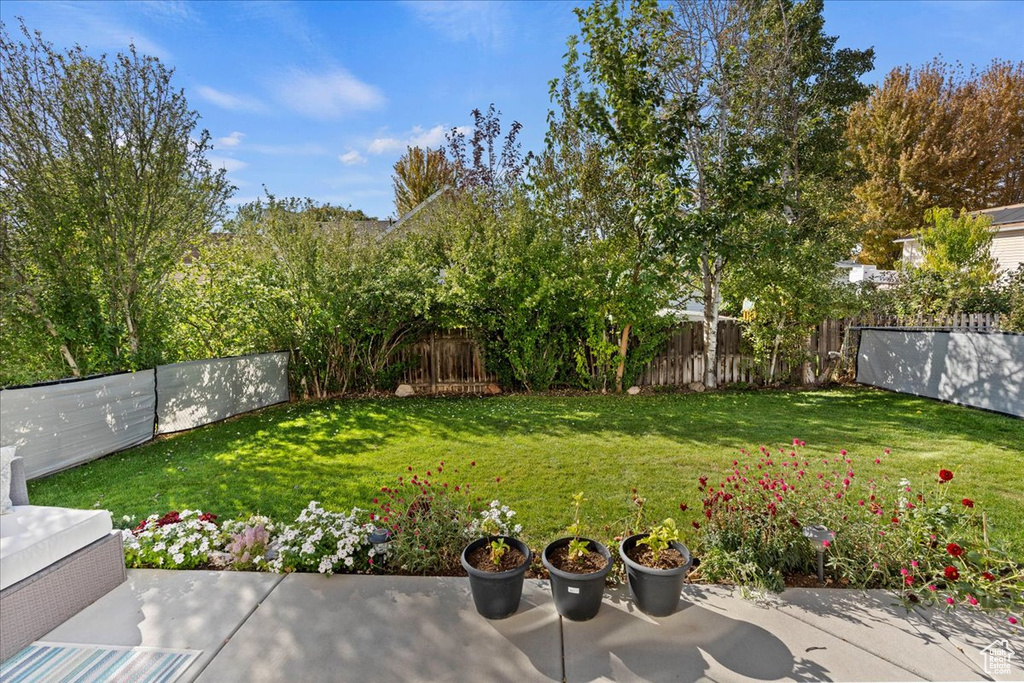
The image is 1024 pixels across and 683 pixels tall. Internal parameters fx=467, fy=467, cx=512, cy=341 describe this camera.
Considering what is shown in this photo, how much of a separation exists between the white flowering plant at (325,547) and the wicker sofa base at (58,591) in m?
0.81

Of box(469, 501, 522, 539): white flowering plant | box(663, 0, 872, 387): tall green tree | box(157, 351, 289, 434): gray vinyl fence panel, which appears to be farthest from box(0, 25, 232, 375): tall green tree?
box(663, 0, 872, 387): tall green tree

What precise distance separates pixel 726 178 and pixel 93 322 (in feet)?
29.3

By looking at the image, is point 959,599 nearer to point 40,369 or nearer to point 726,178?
point 726,178

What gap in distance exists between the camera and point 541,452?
491 cm

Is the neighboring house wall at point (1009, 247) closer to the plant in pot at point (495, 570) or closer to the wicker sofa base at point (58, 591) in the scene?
the plant in pot at point (495, 570)

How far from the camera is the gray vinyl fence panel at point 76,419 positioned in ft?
14.4

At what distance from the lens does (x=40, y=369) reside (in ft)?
18.3

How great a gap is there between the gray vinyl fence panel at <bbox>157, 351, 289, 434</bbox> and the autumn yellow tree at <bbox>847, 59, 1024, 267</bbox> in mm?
20866

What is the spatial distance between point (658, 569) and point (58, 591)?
2.90 m

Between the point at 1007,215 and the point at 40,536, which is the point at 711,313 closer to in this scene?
the point at 40,536

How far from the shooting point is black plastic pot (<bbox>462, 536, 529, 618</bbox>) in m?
2.21

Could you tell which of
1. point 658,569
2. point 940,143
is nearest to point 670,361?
point 658,569

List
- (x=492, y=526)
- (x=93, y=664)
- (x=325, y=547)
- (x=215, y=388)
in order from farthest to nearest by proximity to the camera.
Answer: (x=215, y=388) → (x=325, y=547) → (x=492, y=526) → (x=93, y=664)

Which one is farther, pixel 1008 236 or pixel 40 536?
pixel 1008 236
